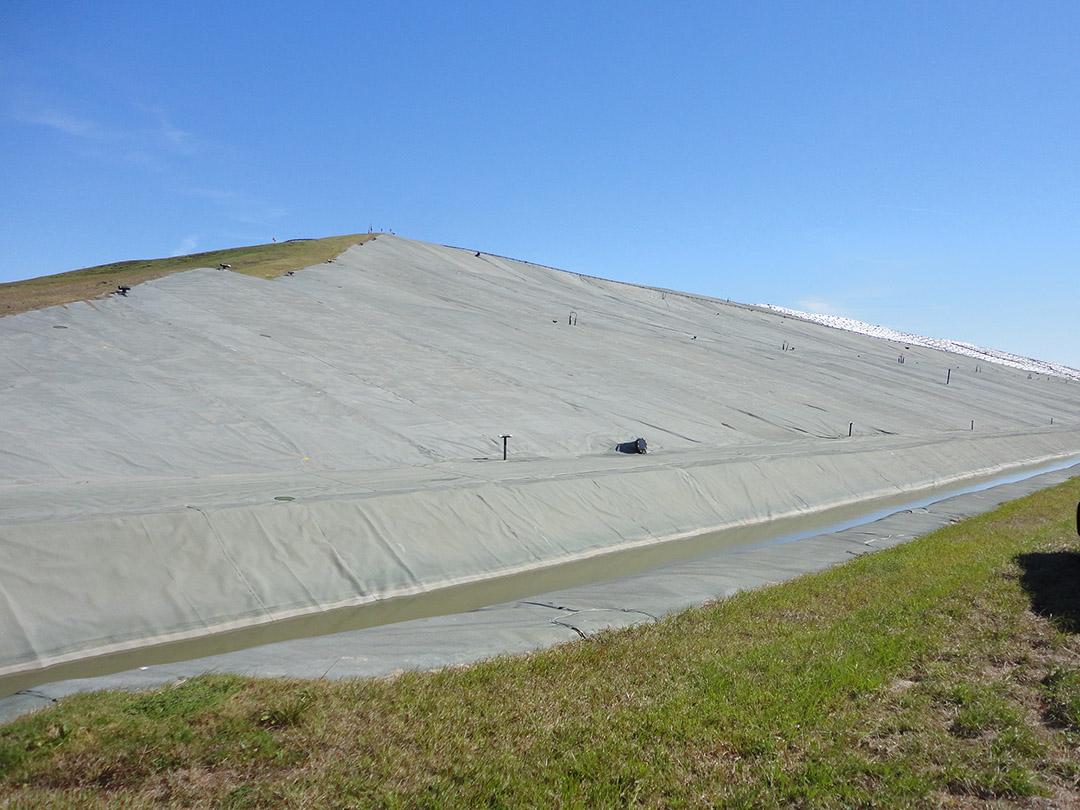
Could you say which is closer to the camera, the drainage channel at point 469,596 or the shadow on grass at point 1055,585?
the shadow on grass at point 1055,585

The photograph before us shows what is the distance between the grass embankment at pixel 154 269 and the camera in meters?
24.5

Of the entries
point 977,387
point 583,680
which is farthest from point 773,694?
point 977,387

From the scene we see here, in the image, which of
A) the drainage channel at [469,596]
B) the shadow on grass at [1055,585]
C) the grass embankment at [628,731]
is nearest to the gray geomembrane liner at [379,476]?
the drainage channel at [469,596]

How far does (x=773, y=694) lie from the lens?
5.54 m

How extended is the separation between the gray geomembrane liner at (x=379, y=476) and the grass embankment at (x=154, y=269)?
76.3 inches

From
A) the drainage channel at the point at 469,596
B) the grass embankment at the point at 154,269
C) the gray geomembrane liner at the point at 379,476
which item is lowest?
the drainage channel at the point at 469,596

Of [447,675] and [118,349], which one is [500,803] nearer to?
[447,675]

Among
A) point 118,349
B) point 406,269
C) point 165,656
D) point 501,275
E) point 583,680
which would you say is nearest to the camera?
point 583,680

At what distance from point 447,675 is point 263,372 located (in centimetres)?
1573

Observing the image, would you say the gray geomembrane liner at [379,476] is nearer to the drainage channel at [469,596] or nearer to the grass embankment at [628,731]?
the drainage channel at [469,596]

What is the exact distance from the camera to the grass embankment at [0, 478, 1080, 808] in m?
4.18

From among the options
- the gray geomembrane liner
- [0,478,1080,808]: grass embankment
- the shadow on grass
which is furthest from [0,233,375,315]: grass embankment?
the shadow on grass

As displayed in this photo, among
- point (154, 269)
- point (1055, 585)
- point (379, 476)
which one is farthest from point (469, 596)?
point (154, 269)

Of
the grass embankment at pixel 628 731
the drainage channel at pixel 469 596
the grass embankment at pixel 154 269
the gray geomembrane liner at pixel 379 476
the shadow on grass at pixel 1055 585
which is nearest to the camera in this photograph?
the grass embankment at pixel 628 731
